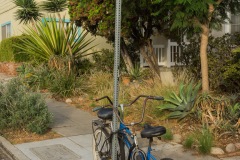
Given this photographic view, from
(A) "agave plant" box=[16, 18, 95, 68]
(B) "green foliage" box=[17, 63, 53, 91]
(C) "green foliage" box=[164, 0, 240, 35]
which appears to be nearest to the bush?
(B) "green foliage" box=[17, 63, 53, 91]

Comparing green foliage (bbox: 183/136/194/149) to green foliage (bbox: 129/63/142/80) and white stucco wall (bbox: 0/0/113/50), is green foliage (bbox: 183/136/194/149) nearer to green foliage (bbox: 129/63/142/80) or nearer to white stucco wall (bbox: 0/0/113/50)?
green foliage (bbox: 129/63/142/80)

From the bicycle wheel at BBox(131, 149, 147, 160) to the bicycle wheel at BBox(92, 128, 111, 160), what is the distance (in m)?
0.65

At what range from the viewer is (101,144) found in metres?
5.36

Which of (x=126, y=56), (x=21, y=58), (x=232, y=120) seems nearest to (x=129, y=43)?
(x=126, y=56)

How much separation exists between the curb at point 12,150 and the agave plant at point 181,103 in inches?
114

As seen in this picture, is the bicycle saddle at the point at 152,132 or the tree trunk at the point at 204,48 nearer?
the bicycle saddle at the point at 152,132

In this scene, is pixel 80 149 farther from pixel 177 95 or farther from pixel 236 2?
pixel 236 2

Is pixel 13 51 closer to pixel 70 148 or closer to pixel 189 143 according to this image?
pixel 70 148

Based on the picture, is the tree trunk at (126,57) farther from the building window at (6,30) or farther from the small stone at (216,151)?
the building window at (6,30)

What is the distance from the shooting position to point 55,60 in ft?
40.1

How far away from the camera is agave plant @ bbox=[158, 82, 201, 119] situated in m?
7.55

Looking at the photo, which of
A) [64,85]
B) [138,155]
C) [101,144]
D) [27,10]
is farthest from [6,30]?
[138,155]

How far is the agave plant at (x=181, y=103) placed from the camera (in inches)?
297

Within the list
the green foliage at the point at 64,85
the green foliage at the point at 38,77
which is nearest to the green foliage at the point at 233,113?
the green foliage at the point at 64,85
